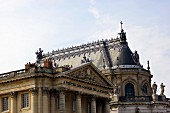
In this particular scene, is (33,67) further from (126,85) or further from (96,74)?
(126,85)

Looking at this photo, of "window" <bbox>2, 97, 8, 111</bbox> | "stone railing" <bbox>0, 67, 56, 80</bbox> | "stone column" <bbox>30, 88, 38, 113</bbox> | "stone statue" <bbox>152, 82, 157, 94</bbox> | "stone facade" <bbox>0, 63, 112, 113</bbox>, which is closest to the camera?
"stone column" <bbox>30, 88, 38, 113</bbox>

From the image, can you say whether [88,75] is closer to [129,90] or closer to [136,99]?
[136,99]

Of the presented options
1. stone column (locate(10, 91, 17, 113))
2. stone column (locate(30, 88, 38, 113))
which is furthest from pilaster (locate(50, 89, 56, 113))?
stone column (locate(10, 91, 17, 113))

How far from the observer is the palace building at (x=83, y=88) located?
62.7m

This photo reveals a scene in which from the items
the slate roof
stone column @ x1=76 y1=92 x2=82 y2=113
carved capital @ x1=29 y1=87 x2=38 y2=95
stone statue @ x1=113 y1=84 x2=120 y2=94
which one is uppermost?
the slate roof

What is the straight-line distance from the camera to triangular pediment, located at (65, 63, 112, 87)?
65938 millimetres

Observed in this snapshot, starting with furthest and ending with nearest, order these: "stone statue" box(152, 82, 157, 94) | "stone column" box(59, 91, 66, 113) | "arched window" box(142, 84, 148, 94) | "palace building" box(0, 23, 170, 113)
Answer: "arched window" box(142, 84, 148, 94) → "stone statue" box(152, 82, 157, 94) → "stone column" box(59, 91, 66, 113) → "palace building" box(0, 23, 170, 113)

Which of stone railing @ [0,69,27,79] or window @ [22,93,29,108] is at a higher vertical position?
stone railing @ [0,69,27,79]

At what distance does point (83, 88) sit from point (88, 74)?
2.61 meters

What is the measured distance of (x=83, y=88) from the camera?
67188 mm

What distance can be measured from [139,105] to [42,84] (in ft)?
104

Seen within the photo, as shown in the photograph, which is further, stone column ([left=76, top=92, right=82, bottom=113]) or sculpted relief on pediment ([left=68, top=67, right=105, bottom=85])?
sculpted relief on pediment ([left=68, top=67, right=105, bottom=85])

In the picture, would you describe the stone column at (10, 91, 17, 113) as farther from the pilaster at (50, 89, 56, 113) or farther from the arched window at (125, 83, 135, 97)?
the arched window at (125, 83, 135, 97)

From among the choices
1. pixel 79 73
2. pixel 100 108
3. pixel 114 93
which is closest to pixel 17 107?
pixel 79 73
